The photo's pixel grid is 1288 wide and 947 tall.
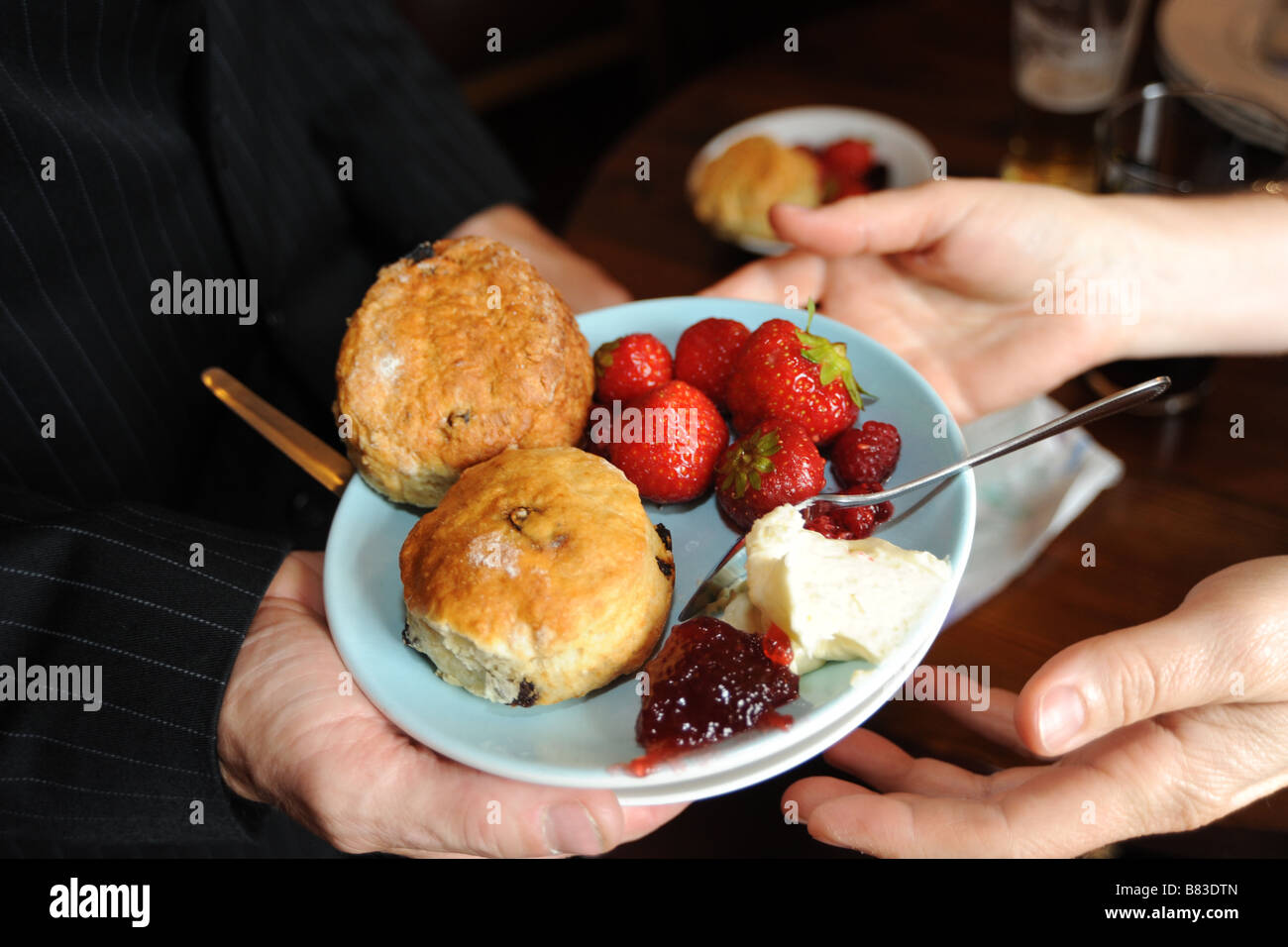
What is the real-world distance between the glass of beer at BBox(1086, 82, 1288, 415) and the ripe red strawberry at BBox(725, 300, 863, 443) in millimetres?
841

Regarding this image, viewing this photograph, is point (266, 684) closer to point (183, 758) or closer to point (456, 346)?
point (183, 758)

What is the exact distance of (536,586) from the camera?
1495 millimetres

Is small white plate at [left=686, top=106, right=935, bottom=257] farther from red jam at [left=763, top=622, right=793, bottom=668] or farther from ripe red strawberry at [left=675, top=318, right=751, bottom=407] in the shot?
red jam at [left=763, top=622, right=793, bottom=668]

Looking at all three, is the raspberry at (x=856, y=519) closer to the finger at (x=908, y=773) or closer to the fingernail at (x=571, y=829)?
the finger at (x=908, y=773)

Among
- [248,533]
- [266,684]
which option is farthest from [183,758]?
[248,533]

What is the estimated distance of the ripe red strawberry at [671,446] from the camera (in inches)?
67.9

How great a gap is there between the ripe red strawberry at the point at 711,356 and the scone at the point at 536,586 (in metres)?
0.37

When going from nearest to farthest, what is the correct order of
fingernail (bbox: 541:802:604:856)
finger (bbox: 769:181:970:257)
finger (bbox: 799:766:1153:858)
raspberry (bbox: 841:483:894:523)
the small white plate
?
fingernail (bbox: 541:802:604:856), finger (bbox: 799:766:1153:858), raspberry (bbox: 841:483:894:523), finger (bbox: 769:181:970:257), the small white plate

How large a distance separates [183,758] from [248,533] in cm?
44

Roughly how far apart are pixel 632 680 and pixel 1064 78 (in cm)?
224

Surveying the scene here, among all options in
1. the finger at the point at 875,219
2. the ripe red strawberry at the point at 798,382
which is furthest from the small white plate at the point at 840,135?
the ripe red strawberry at the point at 798,382

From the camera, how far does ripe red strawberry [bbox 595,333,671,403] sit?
189cm

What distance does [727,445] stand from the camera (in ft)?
5.99

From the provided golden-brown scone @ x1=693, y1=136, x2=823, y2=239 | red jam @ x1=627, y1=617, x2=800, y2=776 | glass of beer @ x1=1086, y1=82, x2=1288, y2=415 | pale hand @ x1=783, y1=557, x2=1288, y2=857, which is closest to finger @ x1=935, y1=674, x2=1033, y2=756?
pale hand @ x1=783, y1=557, x2=1288, y2=857
